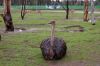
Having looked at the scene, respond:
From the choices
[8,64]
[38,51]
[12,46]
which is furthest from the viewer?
[12,46]

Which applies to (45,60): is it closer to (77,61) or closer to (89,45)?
(77,61)

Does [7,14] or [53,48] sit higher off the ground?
[7,14]

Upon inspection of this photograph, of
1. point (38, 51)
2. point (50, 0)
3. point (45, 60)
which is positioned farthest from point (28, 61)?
point (50, 0)

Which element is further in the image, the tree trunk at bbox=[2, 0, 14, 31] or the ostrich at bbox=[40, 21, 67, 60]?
the tree trunk at bbox=[2, 0, 14, 31]

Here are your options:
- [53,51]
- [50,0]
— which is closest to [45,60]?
[53,51]

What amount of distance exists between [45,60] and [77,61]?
0.97 meters

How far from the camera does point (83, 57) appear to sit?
11.4 m

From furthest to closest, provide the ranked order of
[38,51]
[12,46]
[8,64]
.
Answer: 1. [12,46]
2. [38,51]
3. [8,64]

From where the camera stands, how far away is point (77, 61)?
35.6ft

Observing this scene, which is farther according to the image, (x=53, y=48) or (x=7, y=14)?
(x=7, y=14)

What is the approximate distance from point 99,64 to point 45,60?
5.34ft

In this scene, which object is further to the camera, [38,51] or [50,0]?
[50,0]

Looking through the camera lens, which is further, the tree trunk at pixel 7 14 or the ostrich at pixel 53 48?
the tree trunk at pixel 7 14

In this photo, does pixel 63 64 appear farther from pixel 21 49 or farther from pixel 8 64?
pixel 21 49
